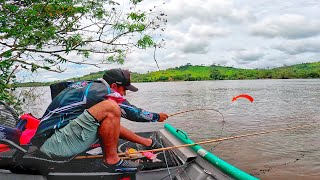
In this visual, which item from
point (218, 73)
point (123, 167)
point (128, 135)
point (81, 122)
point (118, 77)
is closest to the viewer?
point (81, 122)

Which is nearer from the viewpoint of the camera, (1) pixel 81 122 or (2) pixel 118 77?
(1) pixel 81 122

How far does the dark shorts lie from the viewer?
11.7 ft

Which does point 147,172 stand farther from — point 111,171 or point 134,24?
point 134,24

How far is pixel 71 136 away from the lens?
11.9 feet

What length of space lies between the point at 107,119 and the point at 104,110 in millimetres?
116

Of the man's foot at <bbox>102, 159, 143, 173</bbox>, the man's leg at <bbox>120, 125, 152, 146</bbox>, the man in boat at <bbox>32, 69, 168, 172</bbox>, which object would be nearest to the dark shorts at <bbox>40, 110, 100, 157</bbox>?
the man in boat at <bbox>32, 69, 168, 172</bbox>

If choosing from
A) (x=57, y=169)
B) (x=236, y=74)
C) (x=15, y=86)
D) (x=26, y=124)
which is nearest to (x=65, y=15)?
(x=15, y=86)

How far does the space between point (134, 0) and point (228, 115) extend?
12313 millimetres

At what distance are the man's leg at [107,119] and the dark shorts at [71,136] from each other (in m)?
0.06

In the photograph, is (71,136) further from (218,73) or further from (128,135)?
(218,73)

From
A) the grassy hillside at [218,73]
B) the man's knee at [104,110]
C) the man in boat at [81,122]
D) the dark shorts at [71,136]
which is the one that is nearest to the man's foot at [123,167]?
the man in boat at [81,122]

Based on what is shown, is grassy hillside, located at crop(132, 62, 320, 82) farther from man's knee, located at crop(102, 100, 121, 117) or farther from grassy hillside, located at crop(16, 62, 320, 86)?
man's knee, located at crop(102, 100, 121, 117)

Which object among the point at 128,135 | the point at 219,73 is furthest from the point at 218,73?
the point at 128,135

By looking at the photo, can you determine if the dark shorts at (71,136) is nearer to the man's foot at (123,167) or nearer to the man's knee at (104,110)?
the man's knee at (104,110)
